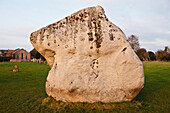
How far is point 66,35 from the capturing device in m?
5.18

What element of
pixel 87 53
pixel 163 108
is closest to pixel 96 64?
pixel 87 53

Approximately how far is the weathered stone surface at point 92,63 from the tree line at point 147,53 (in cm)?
4882

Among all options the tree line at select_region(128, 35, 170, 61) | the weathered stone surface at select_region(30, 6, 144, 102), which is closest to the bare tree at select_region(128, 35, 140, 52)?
the tree line at select_region(128, 35, 170, 61)

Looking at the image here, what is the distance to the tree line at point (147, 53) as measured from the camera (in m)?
48.2

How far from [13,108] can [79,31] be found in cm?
386

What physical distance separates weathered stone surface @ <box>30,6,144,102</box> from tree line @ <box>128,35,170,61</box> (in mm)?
48817

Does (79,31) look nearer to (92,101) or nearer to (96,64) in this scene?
(96,64)

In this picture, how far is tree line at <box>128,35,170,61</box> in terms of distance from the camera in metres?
48.2

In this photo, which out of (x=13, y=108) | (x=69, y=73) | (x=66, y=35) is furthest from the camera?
(x=66, y=35)

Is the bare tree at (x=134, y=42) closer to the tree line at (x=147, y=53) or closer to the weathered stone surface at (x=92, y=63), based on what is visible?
the tree line at (x=147, y=53)

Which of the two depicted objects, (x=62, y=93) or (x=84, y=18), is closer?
(x=62, y=93)

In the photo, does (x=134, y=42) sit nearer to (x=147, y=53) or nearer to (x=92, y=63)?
(x=147, y=53)

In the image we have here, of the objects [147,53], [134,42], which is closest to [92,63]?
[134,42]

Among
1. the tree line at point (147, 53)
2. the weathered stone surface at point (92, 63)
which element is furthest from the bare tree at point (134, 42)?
the weathered stone surface at point (92, 63)
